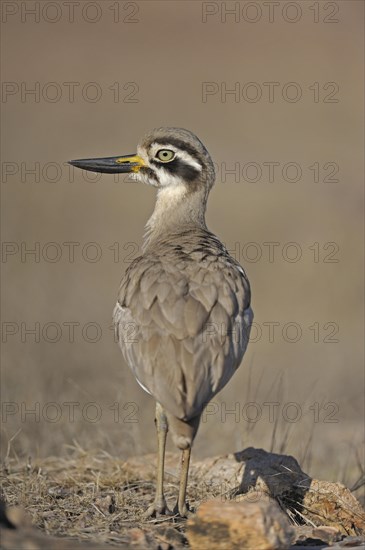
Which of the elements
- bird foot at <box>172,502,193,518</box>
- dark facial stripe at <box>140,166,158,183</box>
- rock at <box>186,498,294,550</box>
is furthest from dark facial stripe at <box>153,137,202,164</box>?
rock at <box>186,498,294,550</box>

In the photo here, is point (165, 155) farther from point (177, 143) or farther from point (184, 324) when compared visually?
point (184, 324)

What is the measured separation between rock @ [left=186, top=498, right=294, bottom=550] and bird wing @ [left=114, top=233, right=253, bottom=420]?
72cm

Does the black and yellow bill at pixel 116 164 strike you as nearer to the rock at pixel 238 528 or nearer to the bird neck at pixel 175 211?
the bird neck at pixel 175 211

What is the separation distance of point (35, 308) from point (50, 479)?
6168mm

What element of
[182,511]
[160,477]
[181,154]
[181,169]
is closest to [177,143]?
[181,154]

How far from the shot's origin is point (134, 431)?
8.91 m

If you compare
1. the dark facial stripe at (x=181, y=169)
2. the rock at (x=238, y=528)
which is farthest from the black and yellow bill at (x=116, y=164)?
the rock at (x=238, y=528)

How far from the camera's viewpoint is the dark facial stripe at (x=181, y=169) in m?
7.68

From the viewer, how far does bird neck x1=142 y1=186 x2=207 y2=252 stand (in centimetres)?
766

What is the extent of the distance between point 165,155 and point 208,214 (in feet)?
32.8

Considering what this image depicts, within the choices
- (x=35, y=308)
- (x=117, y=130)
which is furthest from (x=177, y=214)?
(x=117, y=130)

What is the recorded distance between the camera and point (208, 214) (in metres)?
17.6

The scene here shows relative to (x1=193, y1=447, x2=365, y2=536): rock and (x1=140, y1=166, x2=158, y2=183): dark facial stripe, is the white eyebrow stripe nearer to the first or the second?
(x1=140, y1=166, x2=158, y2=183): dark facial stripe

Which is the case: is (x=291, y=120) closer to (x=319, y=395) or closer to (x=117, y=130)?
→ (x=117, y=130)
